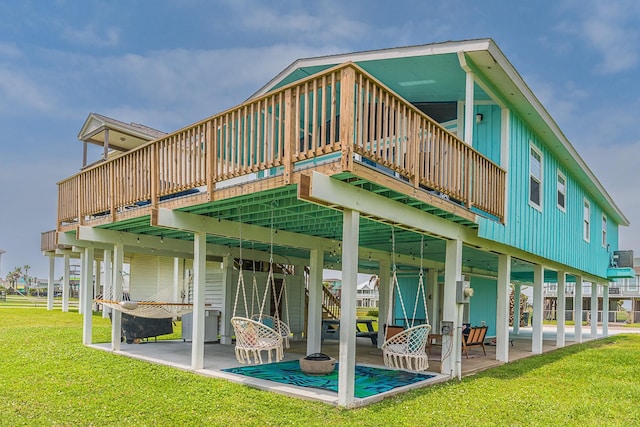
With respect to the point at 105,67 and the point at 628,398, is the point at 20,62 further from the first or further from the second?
the point at 628,398

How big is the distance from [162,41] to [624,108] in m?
33.4

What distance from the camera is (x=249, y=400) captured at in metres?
5.99

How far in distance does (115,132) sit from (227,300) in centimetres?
624

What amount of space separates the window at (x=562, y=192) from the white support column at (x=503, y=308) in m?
3.88

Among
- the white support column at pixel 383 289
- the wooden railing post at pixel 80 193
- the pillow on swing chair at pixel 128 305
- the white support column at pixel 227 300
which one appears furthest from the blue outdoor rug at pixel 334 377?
Answer: the wooden railing post at pixel 80 193

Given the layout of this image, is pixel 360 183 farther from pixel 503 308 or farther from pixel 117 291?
pixel 117 291

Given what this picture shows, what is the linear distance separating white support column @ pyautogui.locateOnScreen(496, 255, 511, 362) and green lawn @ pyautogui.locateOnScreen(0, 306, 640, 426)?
2.54 ft

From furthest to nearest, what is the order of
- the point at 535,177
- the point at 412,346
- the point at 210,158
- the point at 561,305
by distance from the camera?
the point at 561,305 → the point at 535,177 → the point at 412,346 → the point at 210,158

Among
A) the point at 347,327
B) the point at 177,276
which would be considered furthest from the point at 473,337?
the point at 177,276

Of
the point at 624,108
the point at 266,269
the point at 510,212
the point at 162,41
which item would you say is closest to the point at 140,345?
the point at 266,269

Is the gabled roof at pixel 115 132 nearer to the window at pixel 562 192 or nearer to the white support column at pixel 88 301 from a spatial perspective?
the white support column at pixel 88 301

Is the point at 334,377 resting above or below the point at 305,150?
below

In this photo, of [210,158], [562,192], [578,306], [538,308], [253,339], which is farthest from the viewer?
[578,306]

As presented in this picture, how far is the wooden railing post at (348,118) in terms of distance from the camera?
5105 millimetres
